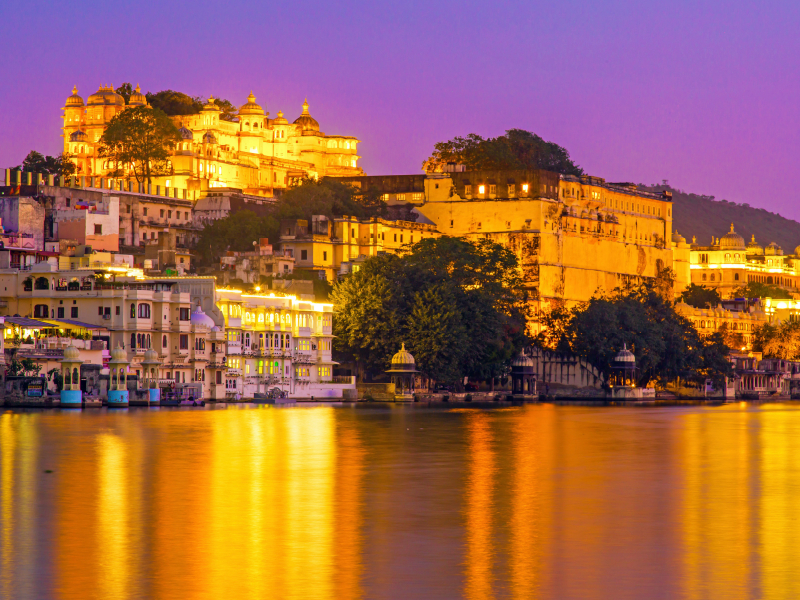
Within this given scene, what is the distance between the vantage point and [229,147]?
503 feet

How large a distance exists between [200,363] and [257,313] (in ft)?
25.0

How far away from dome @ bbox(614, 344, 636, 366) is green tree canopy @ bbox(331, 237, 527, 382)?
940cm

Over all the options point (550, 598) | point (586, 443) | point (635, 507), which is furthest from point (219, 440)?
point (550, 598)

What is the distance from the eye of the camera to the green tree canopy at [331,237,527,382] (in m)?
98.2

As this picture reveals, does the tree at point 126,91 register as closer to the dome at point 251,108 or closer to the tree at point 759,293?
the dome at point 251,108

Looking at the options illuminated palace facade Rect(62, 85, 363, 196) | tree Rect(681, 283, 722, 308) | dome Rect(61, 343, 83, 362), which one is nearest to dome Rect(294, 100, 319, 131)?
illuminated palace facade Rect(62, 85, 363, 196)

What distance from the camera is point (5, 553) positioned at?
24.1 meters

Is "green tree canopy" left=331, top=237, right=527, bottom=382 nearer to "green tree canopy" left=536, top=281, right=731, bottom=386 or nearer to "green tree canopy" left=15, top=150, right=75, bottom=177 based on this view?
"green tree canopy" left=536, top=281, right=731, bottom=386

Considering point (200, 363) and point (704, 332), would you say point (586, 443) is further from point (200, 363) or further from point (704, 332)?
point (704, 332)

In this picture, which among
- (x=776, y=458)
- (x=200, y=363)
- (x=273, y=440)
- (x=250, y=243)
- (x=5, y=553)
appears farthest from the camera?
(x=250, y=243)

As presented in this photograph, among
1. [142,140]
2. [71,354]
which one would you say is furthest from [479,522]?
[142,140]

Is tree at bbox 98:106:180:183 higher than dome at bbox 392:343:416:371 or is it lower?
higher

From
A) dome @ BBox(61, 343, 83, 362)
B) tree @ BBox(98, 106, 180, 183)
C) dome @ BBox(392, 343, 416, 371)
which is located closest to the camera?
dome @ BBox(61, 343, 83, 362)

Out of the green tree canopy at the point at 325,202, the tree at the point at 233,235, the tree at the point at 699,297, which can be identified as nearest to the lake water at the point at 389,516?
the tree at the point at 233,235
